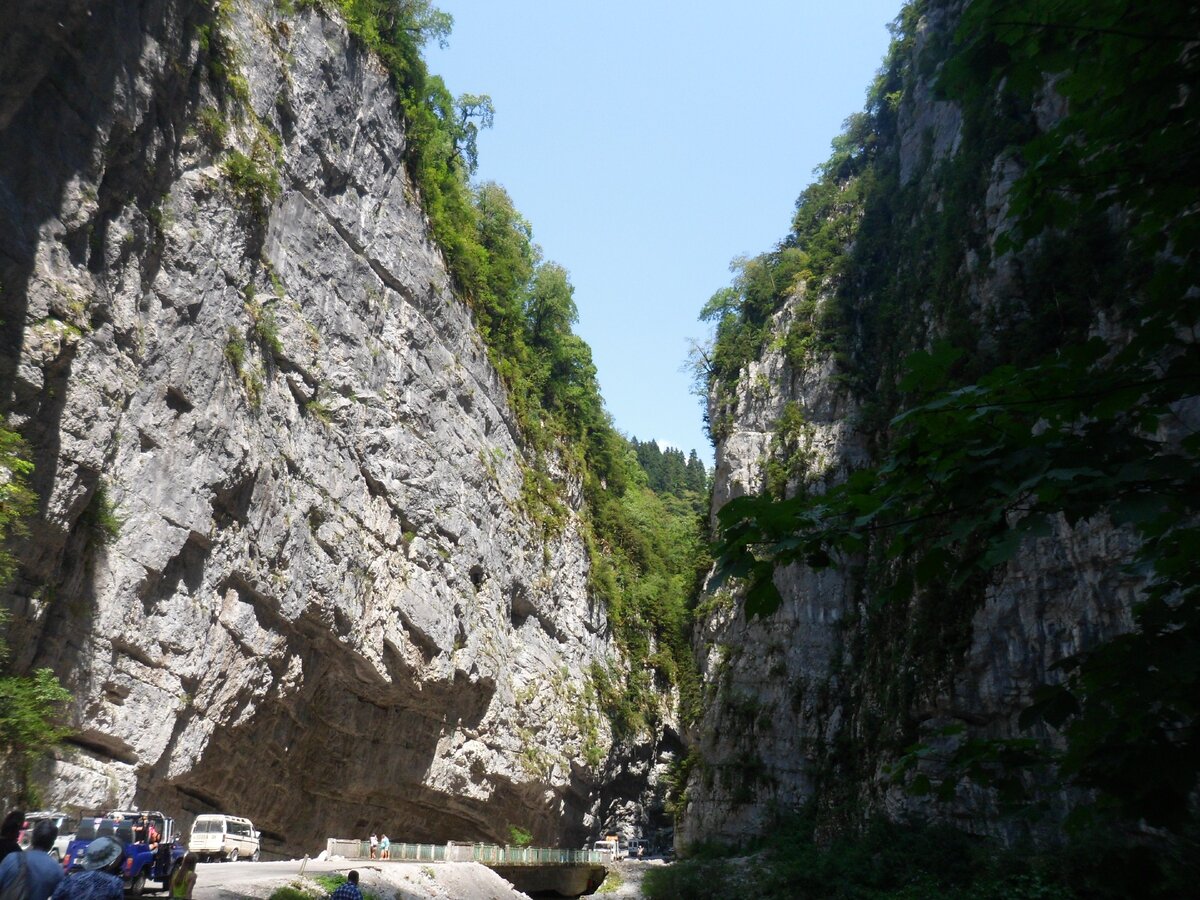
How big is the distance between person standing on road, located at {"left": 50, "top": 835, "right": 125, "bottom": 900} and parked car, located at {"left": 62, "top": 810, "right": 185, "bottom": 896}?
8439 mm

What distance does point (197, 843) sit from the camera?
19.7 m

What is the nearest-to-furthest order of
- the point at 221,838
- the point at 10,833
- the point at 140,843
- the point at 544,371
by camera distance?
the point at 10,833 < the point at 140,843 < the point at 221,838 < the point at 544,371

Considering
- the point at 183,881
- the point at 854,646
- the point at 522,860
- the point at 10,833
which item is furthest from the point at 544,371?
the point at 10,833

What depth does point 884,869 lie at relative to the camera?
60.1 feet

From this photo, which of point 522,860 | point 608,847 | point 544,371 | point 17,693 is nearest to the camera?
point 17,693

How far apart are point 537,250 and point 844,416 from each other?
75.0 ft

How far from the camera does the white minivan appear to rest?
1973 cm

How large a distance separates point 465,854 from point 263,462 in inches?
541

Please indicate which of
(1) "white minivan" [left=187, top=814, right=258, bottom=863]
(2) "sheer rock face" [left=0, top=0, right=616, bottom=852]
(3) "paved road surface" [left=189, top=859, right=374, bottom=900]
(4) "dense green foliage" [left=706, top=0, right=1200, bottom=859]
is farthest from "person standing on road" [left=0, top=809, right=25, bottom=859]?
(1) "white minivan" [left=187, top=814, right=258, bottom=863]

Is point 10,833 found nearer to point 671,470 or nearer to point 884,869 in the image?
point 884,869

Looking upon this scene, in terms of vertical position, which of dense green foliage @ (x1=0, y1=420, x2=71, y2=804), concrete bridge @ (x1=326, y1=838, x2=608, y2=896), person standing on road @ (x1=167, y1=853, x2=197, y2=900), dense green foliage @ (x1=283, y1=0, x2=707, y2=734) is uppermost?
dense green foliage @ (x1=283, y1=0, x2=707, y2=734)

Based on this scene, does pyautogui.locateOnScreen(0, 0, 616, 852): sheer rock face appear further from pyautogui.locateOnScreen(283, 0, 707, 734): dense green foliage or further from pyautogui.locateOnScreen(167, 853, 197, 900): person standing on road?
pyautogui.locateOnScreen(167, 853, 197, 900): person standing on road

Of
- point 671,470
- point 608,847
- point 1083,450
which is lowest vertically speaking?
point 608,847

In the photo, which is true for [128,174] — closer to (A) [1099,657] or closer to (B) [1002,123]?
(A) [1099,657]
